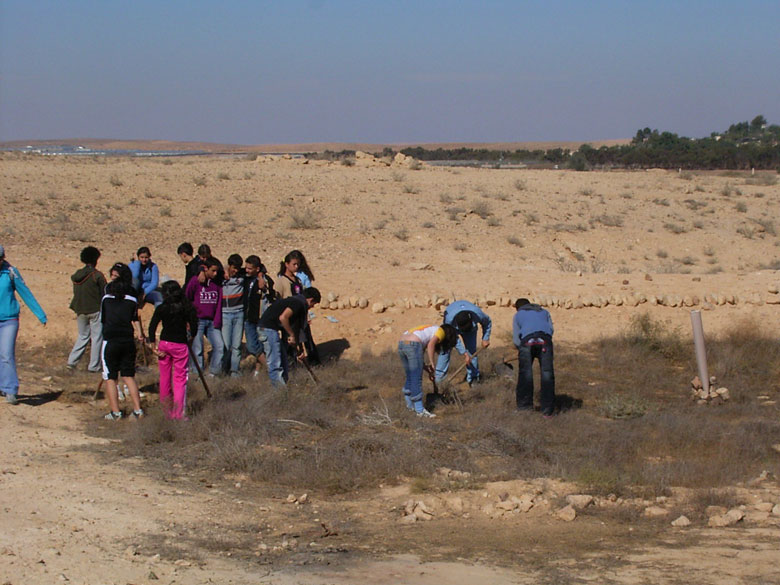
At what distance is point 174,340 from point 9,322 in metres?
1.94

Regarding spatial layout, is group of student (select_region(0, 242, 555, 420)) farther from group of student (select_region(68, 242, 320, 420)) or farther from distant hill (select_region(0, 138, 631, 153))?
distant hill (select_region(0, 138, 631, 153))

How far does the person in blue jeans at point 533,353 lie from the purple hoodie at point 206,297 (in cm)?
361

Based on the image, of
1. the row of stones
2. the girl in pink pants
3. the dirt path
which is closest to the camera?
the dirt path

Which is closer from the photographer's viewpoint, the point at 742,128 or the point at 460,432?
the point at 460,432

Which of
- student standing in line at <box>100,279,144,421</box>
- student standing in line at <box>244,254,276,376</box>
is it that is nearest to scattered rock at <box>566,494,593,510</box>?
student standing in line at <box>100,279,144,421</box>

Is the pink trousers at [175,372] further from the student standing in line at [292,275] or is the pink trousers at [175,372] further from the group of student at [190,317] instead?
the student standing in line at [292,275]

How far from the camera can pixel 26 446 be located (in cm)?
836

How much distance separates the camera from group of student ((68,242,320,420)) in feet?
30.0

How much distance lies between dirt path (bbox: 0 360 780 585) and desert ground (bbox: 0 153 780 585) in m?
0.02

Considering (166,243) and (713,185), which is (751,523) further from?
(713,185)

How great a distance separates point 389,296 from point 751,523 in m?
8.45

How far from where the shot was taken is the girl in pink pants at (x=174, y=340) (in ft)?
29.7

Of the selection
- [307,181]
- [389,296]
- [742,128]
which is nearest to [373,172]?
[307,181]

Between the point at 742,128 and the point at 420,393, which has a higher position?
the point at 742,128
